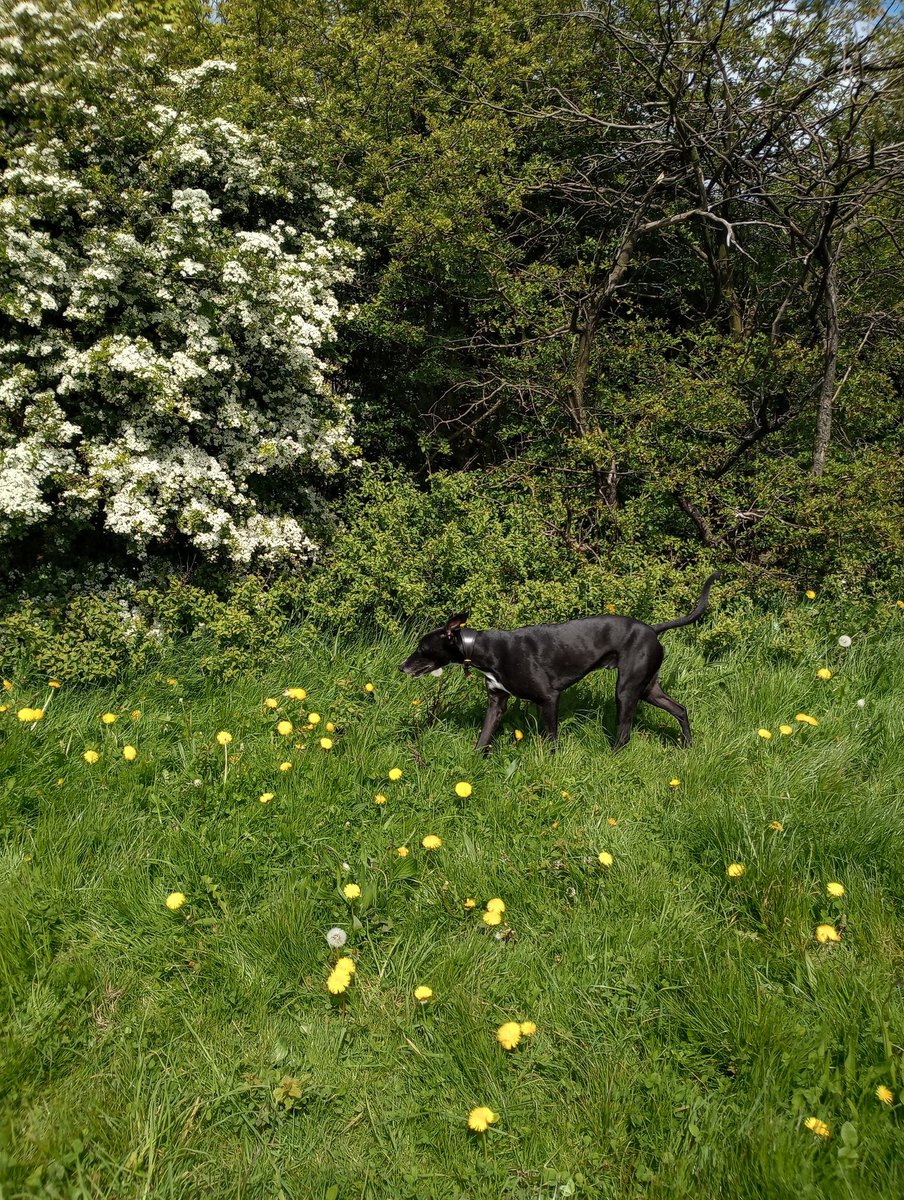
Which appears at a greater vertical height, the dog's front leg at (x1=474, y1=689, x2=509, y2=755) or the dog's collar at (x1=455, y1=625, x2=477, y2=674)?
the dog's collar at (x1=455, y1=625, x2=477, y2=674)

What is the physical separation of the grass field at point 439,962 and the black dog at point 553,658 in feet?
0.81

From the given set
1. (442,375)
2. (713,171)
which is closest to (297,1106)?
(442,375)

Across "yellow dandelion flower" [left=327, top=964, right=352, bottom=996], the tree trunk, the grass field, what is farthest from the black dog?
the tree trunk

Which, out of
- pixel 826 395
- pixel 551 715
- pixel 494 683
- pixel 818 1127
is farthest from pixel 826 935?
pixel 826 395

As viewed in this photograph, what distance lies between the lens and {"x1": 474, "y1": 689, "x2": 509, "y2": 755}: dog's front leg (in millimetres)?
3873

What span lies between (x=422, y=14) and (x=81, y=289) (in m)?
4.46

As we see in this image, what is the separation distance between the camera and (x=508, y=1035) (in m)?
2.19

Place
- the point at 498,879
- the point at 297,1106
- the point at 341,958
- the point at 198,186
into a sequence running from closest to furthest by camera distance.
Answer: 1. the point at 297,1106
2. the point at 341,958
3. the point at 498,879
4. the point at 198,186

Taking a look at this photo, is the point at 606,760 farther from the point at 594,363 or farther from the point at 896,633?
the point at 594,363

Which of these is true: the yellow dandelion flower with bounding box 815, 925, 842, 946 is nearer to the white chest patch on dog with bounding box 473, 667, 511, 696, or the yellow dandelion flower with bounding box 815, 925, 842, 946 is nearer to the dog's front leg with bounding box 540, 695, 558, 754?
the dog's front leg with bounding box 540, 695, 558, 754

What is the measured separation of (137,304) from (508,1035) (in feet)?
15.5

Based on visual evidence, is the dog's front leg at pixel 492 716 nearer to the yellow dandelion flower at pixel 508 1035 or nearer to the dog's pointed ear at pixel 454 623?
the dog's pointed ear at pixel 454 623

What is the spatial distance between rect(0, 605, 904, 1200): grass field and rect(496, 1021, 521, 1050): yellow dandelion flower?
2.1 inches

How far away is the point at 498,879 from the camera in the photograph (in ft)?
9.34
